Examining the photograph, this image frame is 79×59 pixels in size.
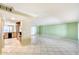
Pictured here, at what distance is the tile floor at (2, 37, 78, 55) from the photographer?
7.94ft

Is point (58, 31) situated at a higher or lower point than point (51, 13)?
lower

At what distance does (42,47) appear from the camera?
2828 mm

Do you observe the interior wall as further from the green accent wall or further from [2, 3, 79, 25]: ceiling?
the green accent wall

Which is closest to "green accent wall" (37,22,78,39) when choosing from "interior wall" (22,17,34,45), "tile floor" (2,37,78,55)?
"tile floor" (2,37,78,55)

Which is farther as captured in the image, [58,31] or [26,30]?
[58,31]

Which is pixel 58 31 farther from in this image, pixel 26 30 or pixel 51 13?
pixel 26 30

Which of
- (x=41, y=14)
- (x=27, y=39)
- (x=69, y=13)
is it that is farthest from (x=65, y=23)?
(x=27, y=39)

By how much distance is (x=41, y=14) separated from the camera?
2543mm

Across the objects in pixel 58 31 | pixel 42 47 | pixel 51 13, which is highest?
pixel 51 13

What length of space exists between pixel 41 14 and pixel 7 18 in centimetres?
91

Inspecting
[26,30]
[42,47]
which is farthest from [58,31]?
[26,30]

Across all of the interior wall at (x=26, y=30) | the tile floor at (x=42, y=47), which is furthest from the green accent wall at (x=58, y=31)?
the interior wall at (x=26, y=30)

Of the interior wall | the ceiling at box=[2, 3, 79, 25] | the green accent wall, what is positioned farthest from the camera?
the green accent wall

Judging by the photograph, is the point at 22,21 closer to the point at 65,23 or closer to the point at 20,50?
the point at 20,50
